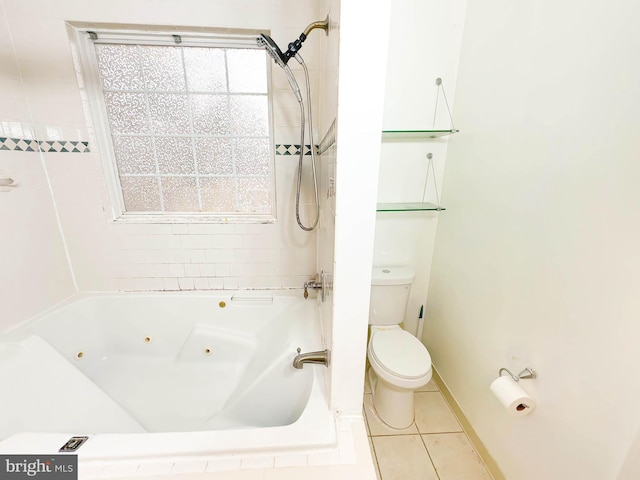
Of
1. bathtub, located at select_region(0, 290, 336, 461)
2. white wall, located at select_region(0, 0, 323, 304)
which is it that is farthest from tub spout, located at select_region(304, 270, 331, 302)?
white wall, located at select_region(0, 0, 323, 304)

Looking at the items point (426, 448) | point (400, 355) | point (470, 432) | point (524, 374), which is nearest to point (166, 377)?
point (400, 355)

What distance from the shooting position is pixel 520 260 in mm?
1081

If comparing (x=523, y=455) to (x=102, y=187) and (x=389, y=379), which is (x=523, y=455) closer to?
(x=389, y=379)

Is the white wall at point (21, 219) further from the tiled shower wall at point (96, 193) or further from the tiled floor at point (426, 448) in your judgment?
the tiled floor at point (426, 448)

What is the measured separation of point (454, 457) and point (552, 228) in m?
1.15

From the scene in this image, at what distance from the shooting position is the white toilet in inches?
51.4

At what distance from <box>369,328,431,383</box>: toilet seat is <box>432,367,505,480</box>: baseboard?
39 cm

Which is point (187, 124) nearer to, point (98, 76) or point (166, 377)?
point (98, 76)

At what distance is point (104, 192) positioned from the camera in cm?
158

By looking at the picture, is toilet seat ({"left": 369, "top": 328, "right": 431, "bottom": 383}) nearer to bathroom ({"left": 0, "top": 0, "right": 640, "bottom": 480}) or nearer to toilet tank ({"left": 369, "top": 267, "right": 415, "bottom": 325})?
toilet tank ({"left": 369, "top": 267, "right": 415, "bottom": 325})

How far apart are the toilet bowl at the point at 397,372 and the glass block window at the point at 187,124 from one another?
1.06m

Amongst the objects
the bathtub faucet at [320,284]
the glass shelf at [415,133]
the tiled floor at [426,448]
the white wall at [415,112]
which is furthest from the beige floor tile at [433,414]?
the glass shelf at [415,133]

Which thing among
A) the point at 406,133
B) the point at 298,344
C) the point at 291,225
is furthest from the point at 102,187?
the point at 406,133

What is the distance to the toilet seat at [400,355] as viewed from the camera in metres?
1.30
